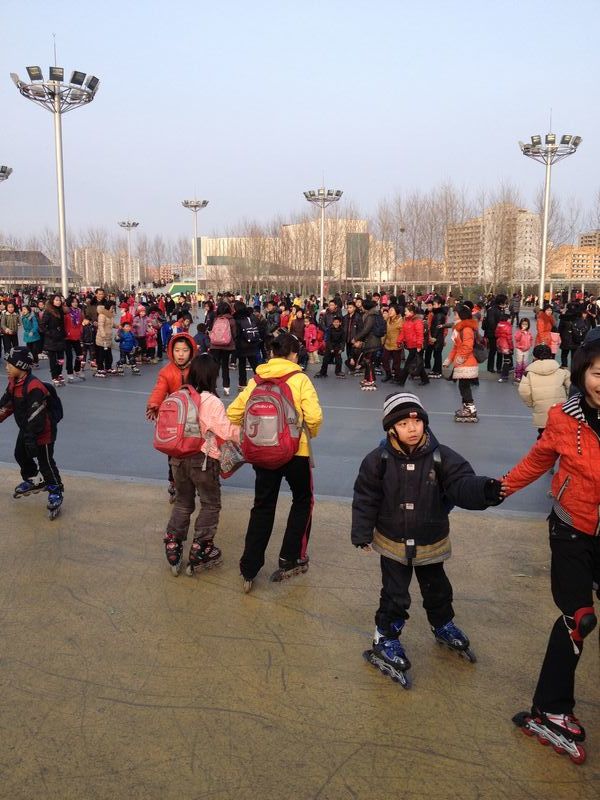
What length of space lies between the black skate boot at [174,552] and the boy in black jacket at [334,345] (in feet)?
32.7

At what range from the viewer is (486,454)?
24.3ft

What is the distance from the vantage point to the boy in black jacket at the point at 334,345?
45.7 ft

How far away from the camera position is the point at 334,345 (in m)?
14.2

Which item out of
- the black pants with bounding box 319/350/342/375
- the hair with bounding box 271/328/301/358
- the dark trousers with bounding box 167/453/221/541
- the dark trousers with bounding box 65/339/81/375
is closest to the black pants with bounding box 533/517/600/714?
the hair with bounding box 271/328/301/358

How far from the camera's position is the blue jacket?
14.5 meters

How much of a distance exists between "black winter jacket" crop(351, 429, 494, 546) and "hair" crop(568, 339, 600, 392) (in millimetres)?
656

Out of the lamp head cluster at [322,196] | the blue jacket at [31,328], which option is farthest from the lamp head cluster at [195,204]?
the blue jacket at [31,328]

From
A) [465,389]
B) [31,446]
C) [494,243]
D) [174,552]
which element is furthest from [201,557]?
[494,243]

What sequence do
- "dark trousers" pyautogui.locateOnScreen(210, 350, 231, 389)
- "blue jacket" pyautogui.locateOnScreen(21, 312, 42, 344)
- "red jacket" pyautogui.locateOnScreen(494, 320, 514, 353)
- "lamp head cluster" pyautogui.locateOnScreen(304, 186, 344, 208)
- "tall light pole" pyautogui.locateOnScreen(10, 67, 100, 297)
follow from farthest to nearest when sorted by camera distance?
"lamp head cluster" pyautogui.locateOnScreen(304, 186, 344, 208)
"tall light pole" pyautogui.locateOnScreen(10, 67, 100, 297)
"blue jacket" pyautogui.locateOnScreen(21, 312, 42, 344)
"red jacket" pyautogui.locateOnScreen(494, 320, 514, 353)
"dark trousers" pyautogui.locateOnScreen(210, 350, 231, 389)

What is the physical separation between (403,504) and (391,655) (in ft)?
2.44

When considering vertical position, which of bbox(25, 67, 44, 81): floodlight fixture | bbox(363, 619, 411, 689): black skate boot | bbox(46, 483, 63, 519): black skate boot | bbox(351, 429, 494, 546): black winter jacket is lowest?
bbox(363, 619, 411, 689): black skate boot

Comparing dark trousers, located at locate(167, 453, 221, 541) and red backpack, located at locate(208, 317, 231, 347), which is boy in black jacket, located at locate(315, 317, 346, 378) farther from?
dark trousers, located at locate(167, 453, 221, 541)

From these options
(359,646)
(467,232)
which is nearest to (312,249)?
(467,232)

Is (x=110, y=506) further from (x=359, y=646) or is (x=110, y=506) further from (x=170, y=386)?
(x=359, y=646)
